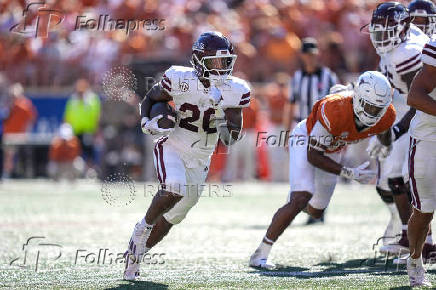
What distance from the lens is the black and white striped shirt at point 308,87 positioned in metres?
8.48

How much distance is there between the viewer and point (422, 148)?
179 inches

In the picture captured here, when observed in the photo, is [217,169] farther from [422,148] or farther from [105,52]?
[422,148]

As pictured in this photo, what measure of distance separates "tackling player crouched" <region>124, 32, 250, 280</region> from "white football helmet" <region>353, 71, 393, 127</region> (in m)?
0.70

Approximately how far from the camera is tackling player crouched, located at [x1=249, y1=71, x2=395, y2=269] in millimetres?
5301

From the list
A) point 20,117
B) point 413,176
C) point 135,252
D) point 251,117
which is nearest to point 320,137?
point 413,176

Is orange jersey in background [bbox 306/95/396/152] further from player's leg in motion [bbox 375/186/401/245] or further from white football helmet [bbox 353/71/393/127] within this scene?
player's leg in motion [bbox 375/186/401/245]

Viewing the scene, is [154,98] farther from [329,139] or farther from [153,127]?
[329,139]

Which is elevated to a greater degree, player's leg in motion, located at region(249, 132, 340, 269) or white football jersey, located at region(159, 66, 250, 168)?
white football jersey, located at region(159, 66, 250, 168)

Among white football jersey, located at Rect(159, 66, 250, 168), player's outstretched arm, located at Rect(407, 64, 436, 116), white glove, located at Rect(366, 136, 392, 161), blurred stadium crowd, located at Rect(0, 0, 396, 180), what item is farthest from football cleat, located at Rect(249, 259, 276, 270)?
blurred stadium crowd, located at Rect(0, 0, 396, 180)

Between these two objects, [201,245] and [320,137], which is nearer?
[320,137]

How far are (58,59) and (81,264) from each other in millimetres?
9060

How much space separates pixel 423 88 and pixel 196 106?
4.60ft

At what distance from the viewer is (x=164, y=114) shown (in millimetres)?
5074

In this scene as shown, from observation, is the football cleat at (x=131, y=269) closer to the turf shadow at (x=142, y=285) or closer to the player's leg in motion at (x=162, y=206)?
the player's leg in motion at (x=162, y=206)
